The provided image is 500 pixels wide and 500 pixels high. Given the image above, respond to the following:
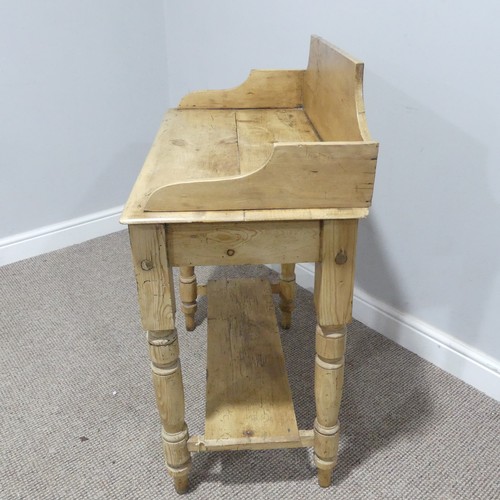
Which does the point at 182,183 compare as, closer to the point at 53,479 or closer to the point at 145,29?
the point at 53,479

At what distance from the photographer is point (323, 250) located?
2.39ft

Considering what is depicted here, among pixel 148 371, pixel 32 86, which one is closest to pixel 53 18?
pixel 32 86

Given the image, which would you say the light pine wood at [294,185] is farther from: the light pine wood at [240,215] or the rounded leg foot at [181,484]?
the rounded leg foot at [181,484]

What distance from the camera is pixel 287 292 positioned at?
4.37 ft

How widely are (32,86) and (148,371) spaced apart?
102 centimetres

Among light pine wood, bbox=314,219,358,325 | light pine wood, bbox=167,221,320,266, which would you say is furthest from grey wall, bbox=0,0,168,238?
light pine wood, bbox=314,219,358,325

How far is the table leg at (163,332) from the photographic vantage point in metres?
0.71

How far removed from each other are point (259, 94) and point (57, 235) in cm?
107

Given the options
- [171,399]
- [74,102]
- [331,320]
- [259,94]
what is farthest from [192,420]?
[74,102]

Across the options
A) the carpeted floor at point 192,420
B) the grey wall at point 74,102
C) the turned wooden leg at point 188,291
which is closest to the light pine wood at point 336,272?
the carpeted floor at point 192,420

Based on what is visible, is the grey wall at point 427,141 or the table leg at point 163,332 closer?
the table leg at point 163,332

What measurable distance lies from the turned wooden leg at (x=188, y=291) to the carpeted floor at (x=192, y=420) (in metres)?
0.07

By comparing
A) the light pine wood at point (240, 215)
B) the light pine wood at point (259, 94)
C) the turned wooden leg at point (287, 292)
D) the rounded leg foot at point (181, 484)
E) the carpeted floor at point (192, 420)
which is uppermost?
the light pine wood at point (259, 94)

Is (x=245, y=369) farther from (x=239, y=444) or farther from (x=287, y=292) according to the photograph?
(x=287, y=292)
